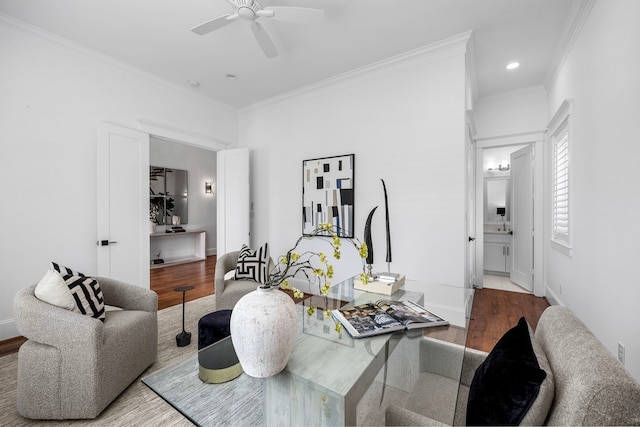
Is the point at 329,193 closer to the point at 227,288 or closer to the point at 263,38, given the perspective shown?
the point at 227,288

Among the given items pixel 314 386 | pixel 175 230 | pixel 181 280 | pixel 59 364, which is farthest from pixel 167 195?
pixel 314 386

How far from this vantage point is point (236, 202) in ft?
14.3

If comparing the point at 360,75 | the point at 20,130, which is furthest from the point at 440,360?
the point at 20,130

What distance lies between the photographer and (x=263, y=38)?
2367mm

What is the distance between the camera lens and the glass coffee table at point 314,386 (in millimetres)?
945

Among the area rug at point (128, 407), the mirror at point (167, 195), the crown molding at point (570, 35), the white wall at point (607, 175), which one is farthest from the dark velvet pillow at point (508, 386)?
the mirror at point (167, 195)

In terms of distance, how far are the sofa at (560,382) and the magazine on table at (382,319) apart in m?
0.11

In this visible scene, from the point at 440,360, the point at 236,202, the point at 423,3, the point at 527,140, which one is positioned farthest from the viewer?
the point at 236,202

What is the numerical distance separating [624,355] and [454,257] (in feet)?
4.40

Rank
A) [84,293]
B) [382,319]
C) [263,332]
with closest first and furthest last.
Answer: [263,332] → [382,319] → [84,293]

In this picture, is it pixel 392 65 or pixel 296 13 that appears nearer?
pixel 296 13

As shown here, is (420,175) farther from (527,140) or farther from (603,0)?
(527,140)

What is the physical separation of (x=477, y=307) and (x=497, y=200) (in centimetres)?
326

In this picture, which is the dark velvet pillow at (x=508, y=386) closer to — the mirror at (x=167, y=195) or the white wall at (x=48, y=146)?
the white wall at (x=48, y=146)
